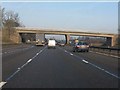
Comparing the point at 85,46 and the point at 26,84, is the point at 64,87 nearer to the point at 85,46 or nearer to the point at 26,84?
the point at 26,84

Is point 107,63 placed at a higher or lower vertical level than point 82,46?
higher

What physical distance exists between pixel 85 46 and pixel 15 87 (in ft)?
137

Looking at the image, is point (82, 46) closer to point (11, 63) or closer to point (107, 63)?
point (107, 63)

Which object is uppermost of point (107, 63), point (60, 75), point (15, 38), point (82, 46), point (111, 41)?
point (60, 75)

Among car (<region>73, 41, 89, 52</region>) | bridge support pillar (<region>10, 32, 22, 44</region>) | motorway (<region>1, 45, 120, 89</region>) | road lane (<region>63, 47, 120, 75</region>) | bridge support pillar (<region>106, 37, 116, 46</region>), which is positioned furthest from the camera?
bridge support pillar (<region>10, 32, 22, 44</region>)

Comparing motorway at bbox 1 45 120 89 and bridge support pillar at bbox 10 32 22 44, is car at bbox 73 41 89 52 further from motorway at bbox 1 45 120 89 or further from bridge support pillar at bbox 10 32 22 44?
bridge support pillar at bbox 10 32 22 44

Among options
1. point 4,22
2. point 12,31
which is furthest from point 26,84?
point 4,22

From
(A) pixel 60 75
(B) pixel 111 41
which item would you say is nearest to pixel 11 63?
(A) pixel 60 75

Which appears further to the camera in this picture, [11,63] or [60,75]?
[11,63]

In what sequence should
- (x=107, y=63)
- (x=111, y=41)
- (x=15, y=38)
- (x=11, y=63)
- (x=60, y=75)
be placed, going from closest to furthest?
(x=60, y=75) → (x=11, y=63) → (x=107, y=63) → (x=111, y=41) → (x=15, y=38)

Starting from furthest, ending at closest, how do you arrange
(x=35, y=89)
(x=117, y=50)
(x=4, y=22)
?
(x=4, y=22) → (x=117, y=50) → (x=35, y=89)

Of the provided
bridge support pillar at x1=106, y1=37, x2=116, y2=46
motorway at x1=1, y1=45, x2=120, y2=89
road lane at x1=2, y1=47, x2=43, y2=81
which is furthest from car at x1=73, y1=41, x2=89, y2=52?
bridge support pillar at x1=106, y1=37, x2=116, y2=46

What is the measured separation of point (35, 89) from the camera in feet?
38.1

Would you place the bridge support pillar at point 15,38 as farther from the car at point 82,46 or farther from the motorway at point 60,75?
the motorway at point 60,75
